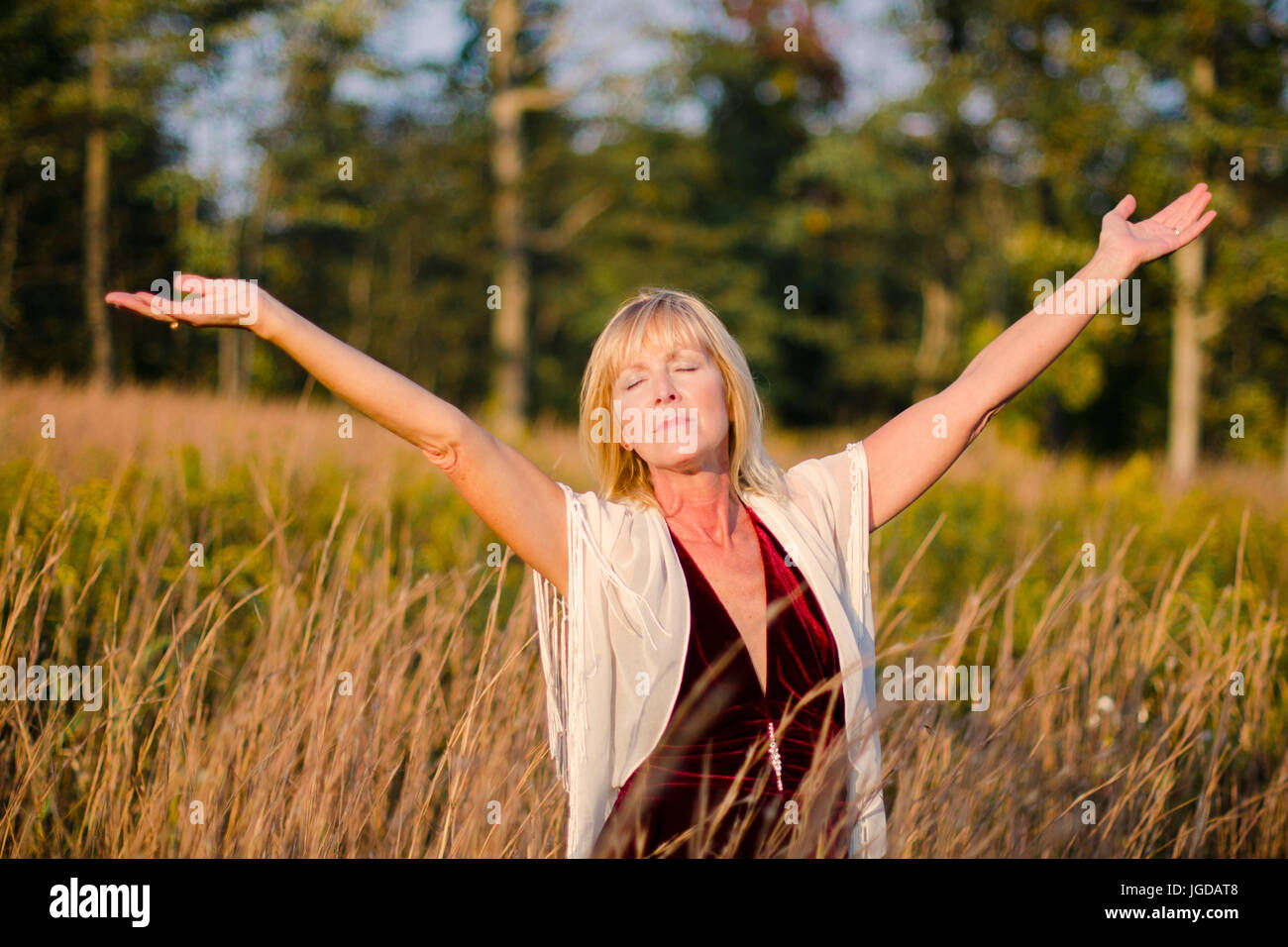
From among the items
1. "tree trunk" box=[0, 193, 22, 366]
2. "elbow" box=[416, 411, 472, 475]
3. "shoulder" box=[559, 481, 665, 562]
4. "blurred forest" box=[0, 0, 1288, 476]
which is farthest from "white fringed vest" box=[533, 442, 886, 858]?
"tree trunk" box=[0, 193, 22, 366]

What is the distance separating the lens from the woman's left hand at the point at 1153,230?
2.00 meters

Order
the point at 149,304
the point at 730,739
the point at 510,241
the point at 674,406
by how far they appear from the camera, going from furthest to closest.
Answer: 1. the point at 510,241
2. the point at 674,406
3. the point at 730,739
4. the point at 149,304

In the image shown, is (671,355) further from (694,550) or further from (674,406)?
(694,550)

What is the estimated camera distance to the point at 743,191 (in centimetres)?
2392

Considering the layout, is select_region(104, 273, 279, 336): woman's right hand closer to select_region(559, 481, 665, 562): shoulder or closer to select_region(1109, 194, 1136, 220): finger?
select_region(559, 481, 665, 562): shoulder

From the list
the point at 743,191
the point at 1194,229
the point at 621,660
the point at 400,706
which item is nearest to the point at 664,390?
the point at 621,660

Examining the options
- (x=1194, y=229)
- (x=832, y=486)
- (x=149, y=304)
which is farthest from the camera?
(x=1194, y=229)

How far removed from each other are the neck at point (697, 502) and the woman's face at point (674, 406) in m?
0.04

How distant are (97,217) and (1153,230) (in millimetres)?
13004

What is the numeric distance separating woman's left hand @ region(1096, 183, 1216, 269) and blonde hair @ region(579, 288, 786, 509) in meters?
0.78

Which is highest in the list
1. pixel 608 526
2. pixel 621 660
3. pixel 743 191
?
pixel 743 191

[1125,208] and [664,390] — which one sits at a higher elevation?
[1125,208]
